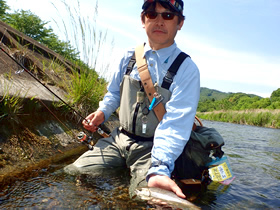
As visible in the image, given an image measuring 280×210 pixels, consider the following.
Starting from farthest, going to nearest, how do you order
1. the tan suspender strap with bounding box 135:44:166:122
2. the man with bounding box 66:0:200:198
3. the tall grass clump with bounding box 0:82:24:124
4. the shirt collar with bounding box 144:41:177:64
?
the tall grass clump with bounding box 0:82:24:124, the shirt collar with bounding box 144:41:177:64, the tan suspender strap with bounding box 135:44:166:122, the man with bounding box 66:0:200:198

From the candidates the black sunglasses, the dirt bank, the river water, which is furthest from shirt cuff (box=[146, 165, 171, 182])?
the black sunglasses

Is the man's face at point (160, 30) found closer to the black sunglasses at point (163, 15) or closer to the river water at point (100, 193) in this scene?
the black sunglasses at point (163, 15)

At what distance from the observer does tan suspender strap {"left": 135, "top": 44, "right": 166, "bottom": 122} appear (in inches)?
96.4

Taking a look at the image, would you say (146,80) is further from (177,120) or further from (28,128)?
(28,128)

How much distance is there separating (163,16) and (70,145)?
2263 mm

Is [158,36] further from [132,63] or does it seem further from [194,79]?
[194,79]

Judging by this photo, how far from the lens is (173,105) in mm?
2326

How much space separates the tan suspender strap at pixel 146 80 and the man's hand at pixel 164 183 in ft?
2.22

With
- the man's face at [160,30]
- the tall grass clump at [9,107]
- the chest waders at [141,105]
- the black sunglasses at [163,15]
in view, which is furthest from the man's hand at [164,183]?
the tall grass clump at [9,107]

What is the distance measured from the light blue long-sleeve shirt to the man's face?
3.0 inches

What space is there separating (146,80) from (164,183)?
42.7 inches

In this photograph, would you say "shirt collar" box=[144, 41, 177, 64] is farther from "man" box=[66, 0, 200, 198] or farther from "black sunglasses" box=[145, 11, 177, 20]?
"black sunglasses" box=[145, 11, 177, 20]

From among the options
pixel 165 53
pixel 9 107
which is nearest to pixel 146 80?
pixel 165 53

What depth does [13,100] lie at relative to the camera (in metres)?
2.92
